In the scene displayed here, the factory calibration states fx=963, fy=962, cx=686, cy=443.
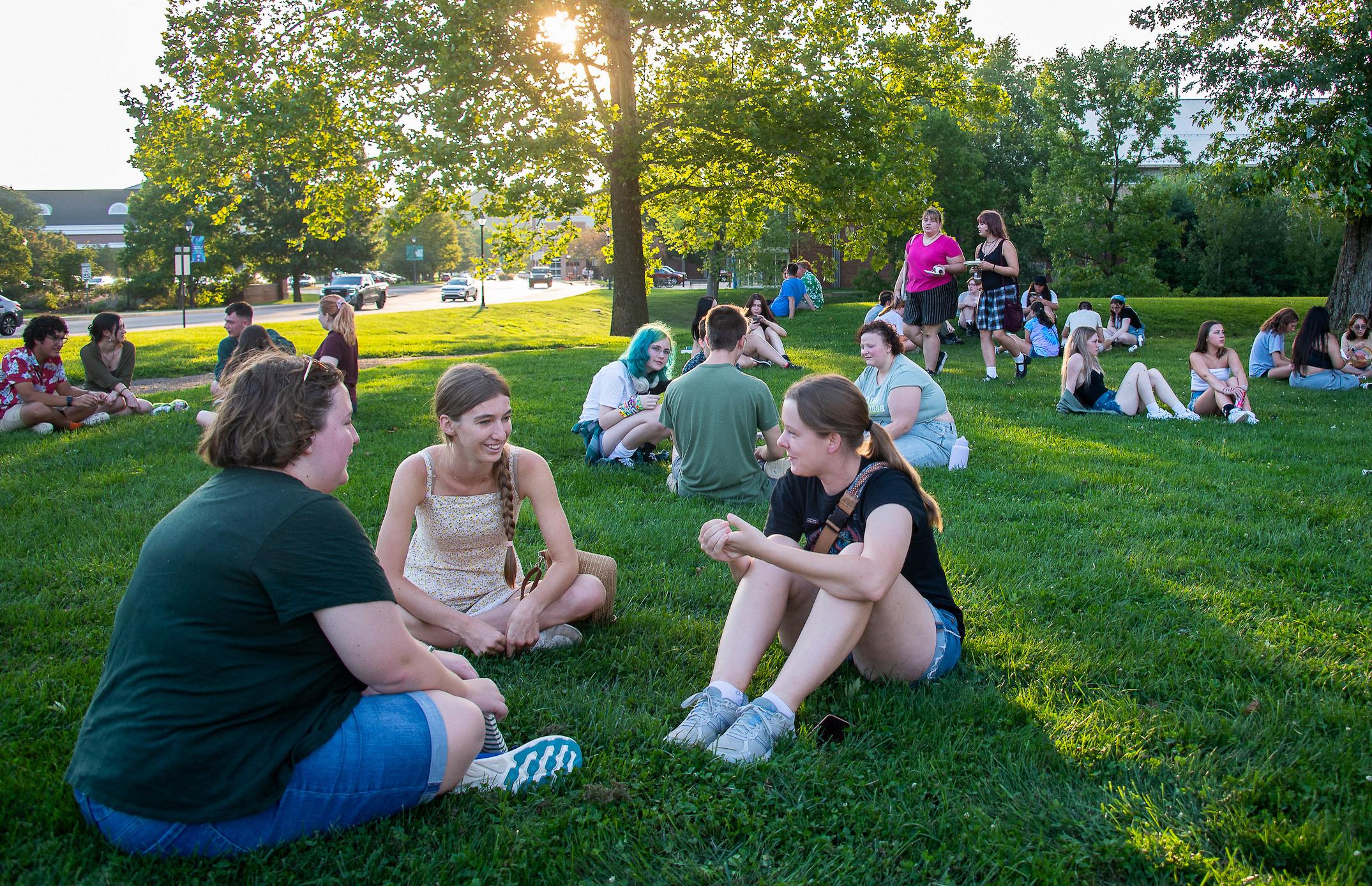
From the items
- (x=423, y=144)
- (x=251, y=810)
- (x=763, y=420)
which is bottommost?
(x=251, y=810)

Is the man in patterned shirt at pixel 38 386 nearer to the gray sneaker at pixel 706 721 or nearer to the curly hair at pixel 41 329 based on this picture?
the curly hair at pixel 41 329

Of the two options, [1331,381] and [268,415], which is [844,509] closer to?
[268,415]

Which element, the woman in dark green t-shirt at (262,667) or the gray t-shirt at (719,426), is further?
the gray t-shirt at (719,426)

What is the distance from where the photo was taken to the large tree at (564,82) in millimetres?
18094

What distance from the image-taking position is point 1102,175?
39625mm

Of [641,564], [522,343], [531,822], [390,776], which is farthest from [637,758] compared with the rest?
[522,343]

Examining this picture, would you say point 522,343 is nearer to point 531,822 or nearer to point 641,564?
point 641,564

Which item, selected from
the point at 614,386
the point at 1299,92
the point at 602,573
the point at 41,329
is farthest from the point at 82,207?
the point at 602,573

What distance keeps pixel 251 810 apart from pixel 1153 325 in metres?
24.0

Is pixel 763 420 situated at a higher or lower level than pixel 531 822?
higher

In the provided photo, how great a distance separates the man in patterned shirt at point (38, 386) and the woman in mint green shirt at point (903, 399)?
805 cm

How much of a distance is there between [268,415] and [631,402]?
5.50 metres

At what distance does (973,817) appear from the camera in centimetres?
290

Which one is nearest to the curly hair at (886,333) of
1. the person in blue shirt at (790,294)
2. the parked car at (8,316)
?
the person in blue shirt at (790,294)
